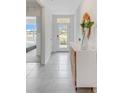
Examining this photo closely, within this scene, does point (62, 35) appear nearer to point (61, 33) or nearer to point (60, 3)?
point (61, 33)

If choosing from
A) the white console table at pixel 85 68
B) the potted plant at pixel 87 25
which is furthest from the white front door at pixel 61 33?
the white console table at pixel 85 68

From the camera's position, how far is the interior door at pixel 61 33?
1513 cm

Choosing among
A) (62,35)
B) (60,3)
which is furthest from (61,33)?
(60,3)

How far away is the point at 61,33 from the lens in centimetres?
1524
